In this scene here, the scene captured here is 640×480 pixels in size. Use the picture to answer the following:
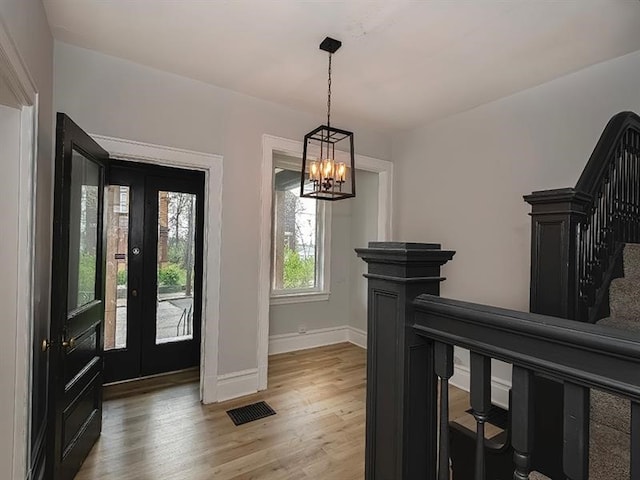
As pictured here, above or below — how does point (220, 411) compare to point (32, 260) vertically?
below

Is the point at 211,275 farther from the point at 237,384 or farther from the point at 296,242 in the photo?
the point at 296,242

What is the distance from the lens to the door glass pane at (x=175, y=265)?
3807mm

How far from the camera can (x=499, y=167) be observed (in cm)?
334

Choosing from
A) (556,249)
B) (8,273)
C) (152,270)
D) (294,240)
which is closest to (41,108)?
(8,273)

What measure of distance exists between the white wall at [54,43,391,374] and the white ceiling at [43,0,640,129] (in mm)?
146

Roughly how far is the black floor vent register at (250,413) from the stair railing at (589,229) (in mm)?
2277

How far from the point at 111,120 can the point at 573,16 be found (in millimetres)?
3274

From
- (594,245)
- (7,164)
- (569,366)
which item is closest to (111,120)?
(7,164)

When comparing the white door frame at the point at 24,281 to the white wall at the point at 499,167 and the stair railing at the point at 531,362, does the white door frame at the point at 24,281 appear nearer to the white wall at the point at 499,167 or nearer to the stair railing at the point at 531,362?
the stair railing at the point at 531,362

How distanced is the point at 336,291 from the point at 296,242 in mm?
977

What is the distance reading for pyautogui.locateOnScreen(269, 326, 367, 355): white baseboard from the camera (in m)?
4.67

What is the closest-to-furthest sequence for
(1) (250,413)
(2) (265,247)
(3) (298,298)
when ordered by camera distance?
(1) (250,413), (2) (265,247), (3) (298,298)

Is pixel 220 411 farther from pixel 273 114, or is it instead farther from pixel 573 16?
pixel 573 16

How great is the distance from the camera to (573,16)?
2127 mm
